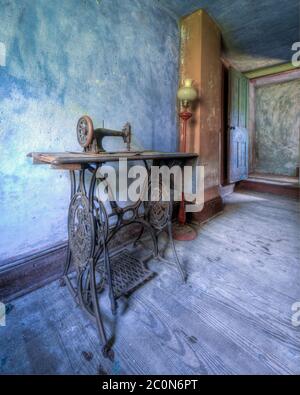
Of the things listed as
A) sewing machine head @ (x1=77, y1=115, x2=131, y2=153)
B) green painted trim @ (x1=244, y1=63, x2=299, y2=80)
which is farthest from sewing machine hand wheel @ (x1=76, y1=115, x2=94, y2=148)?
green painted trim @ (x1=244, y1=63, x2=299, y2=80)

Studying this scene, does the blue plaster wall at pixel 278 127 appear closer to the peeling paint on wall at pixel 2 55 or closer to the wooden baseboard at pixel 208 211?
the wooden baseboard at pixel 208 211

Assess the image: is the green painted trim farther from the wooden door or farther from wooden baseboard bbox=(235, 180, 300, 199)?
wooden baseboard bbox=(235, 180, 300, 199)

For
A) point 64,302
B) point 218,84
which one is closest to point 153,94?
point 218,84

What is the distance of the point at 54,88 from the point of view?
1575 mm

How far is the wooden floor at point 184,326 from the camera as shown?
3.41 feet

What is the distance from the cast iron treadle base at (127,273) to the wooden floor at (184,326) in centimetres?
7

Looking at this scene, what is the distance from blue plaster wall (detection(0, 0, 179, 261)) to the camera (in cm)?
141

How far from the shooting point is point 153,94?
239 centimetres

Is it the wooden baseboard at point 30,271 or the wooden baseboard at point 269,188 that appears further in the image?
the wooden baseboard at point 269,188

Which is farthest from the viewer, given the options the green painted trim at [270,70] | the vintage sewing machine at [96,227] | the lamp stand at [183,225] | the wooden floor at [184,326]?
the green painted trim at [270,70]

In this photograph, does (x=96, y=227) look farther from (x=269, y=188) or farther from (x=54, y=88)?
(x=269, y=188)

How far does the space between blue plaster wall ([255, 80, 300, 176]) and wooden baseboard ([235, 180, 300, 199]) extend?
1559 mm

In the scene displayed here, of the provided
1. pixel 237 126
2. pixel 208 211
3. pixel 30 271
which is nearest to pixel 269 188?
pixel 237 126

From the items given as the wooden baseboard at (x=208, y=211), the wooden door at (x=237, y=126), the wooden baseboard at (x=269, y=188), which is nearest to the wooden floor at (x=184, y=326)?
the wooden baseboard at (x=208, y=211)
